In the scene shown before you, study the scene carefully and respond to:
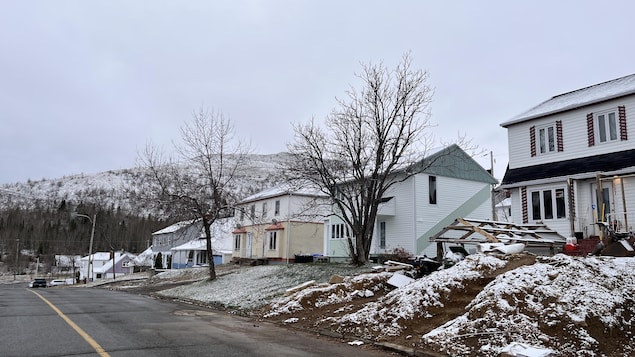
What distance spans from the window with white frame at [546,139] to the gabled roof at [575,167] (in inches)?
30.8

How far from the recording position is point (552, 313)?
340 inches

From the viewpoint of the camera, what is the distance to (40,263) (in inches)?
4906

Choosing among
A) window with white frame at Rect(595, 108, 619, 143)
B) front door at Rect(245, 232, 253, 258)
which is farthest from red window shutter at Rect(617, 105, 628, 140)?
front door at Rect(245, 232, 253, 258)

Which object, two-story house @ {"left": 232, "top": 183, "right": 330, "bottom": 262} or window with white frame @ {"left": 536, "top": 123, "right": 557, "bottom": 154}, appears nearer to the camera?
window with white frame @ {"left": 536, "top": 123, "right": 557, "bottom": 154}

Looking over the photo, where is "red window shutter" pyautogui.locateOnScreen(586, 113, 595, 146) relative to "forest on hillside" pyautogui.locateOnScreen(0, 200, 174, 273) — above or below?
above

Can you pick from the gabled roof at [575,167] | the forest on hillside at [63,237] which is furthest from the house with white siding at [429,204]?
the forest on hillside at [63,237]

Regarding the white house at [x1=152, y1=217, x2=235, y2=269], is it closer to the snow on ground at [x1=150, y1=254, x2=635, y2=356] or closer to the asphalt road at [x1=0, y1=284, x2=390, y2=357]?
the asphalt road at [x1=0, y1=284, x2=390, y2=357]

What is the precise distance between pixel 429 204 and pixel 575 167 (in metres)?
11.0

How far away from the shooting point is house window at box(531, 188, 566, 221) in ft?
67.9

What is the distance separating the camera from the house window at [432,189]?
99.9ft

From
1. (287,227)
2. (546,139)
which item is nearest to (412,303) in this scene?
(546,139)

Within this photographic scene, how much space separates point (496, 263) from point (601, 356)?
4.82 metres

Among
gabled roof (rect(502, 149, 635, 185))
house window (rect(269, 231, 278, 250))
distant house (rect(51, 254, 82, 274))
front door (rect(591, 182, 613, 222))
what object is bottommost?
distant house (rect(51, 254, 82, 274))

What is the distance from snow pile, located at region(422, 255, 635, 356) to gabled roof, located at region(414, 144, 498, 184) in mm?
20213
